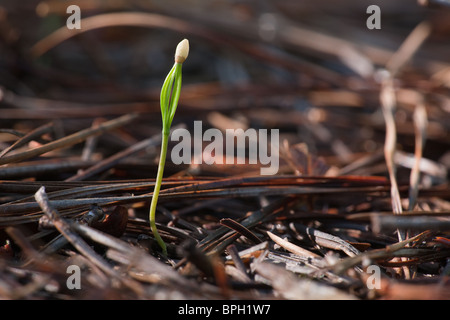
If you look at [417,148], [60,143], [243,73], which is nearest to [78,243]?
[60,143]

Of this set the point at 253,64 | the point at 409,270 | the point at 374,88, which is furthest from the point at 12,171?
the point at 253,64

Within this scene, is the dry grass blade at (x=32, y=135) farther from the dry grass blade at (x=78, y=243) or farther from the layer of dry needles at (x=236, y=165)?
the dry grass blade at (x=78, y=243)

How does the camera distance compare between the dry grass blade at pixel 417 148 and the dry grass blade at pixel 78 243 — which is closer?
the dry grass blade at pixel 78 243

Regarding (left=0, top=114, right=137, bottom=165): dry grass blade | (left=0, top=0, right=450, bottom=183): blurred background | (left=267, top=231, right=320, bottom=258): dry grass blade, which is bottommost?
(left=267, top=231, right=320, bottom=258): dry grass blade

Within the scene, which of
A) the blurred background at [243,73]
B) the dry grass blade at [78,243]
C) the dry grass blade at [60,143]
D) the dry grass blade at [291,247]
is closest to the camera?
the dry grass blade at [78,243]

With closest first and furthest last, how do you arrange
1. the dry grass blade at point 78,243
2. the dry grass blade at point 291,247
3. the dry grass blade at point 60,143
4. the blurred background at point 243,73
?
the dry grass blade at point 78,243 → the dry grass blade at point 291,247 → the dry grass blade at point 60,143 → the blurred background at point 243,73

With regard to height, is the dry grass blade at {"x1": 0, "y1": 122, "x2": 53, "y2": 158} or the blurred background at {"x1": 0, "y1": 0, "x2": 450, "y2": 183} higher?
the blurred background at {"x1": 0, "y1": 0, "x2": 450, "y2": 183}

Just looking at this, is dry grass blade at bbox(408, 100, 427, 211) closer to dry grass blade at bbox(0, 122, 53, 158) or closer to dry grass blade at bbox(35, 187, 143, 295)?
dry grass blade at bbox(35, 187, 143, 295)

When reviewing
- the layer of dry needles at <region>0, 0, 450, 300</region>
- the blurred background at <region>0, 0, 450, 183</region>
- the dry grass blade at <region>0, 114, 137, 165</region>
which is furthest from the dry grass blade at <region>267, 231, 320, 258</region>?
the dry grass blade at <region>0, 114, 137, 165</region>

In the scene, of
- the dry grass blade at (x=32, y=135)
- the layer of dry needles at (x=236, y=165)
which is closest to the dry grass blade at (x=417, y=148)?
the layer of dry needles at (x=236, y=165)

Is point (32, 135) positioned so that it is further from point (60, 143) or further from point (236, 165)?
point (236, 165)
